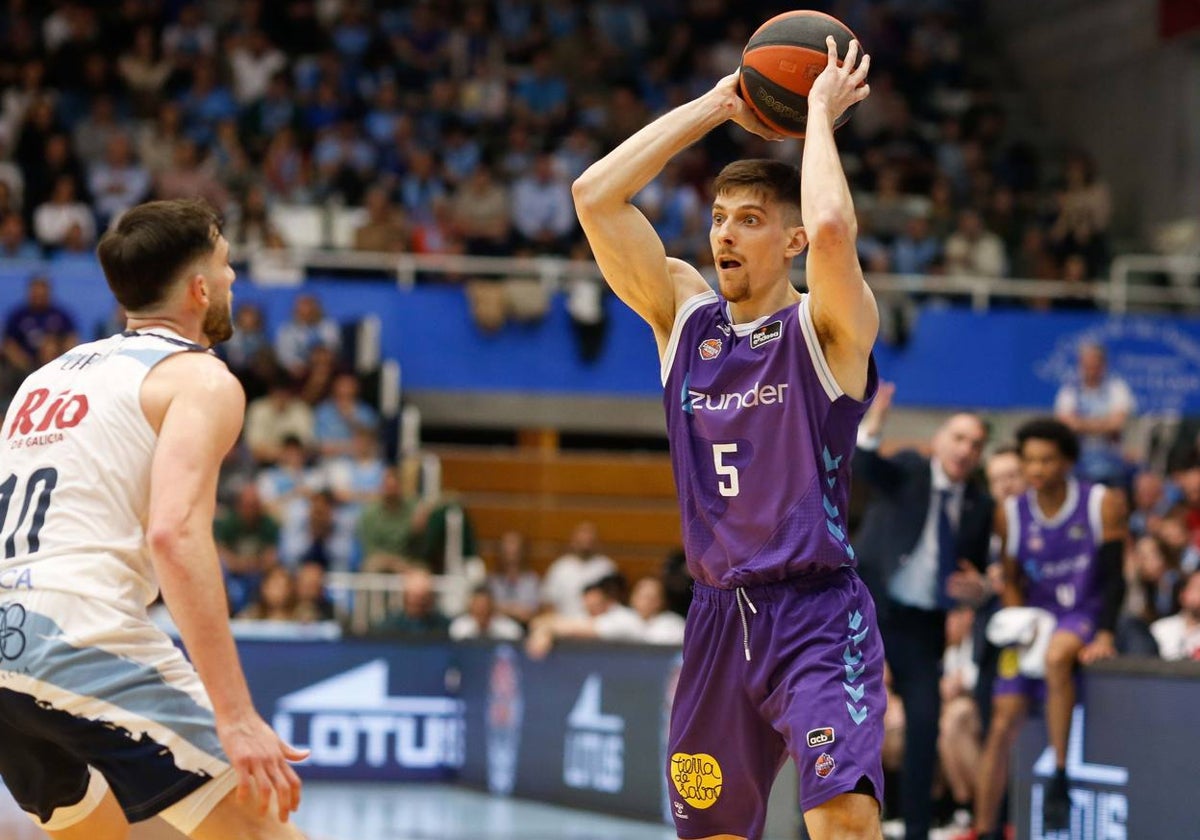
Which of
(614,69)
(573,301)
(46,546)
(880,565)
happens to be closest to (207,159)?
(573,301)

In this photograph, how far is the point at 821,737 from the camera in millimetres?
4406

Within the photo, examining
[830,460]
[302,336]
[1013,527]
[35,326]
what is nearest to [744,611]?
[830,460]

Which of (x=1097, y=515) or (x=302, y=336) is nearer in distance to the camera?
(x=1097, y=515)

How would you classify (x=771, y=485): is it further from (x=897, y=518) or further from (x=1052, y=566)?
(x=1052, y=566)

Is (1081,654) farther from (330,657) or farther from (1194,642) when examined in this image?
(330,657)

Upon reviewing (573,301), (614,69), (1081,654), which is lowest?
(1081,654)

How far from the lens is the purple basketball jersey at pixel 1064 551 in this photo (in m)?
7.92

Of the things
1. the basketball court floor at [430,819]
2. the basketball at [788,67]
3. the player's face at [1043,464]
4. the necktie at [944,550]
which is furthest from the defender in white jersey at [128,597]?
the player's face at [1043,464]

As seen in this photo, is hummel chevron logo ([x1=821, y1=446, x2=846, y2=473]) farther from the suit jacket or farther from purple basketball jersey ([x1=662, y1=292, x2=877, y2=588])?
the suit jacket

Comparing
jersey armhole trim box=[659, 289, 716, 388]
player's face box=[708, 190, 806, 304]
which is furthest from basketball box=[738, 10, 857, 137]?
jersey armhole trim box=[659, 289, 716, 388]

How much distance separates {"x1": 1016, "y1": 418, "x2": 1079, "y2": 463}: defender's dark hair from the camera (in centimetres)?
795

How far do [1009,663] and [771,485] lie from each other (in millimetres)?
3764

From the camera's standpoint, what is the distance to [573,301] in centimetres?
1622

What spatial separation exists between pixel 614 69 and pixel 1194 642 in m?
12.7
